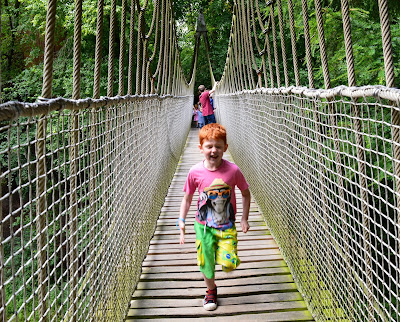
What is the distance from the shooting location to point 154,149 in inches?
115

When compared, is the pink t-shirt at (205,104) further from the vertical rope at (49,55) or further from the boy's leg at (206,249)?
the vertical rope at (49,55)

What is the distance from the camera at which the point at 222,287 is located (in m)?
1.99

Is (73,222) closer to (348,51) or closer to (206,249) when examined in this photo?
(206,249)

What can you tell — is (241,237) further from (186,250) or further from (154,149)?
(154,149)

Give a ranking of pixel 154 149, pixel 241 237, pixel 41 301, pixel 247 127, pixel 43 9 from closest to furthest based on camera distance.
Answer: pixel 41 301 → pixel 241 237 → pixel 154 149 → pixel 247 127 → pixel 43 9

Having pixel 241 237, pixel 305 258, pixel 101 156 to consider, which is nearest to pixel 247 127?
pixel 241 237

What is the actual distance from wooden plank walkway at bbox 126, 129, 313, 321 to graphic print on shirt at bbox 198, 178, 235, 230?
0.38m

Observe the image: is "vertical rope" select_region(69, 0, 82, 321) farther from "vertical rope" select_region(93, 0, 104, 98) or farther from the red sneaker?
the red sneaker

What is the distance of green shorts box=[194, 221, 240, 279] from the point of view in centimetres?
171

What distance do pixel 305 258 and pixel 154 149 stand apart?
1.38 metres

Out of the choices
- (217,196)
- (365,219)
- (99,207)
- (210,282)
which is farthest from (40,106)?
(210,282)

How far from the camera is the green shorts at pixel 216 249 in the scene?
5.60 feet

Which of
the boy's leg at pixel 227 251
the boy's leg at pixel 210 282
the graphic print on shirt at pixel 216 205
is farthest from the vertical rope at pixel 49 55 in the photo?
the boy's leg at pixel 210 282

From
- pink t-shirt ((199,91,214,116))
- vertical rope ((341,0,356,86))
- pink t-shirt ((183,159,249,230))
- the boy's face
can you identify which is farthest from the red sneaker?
pink t-shirt ((199,91,214,116))
